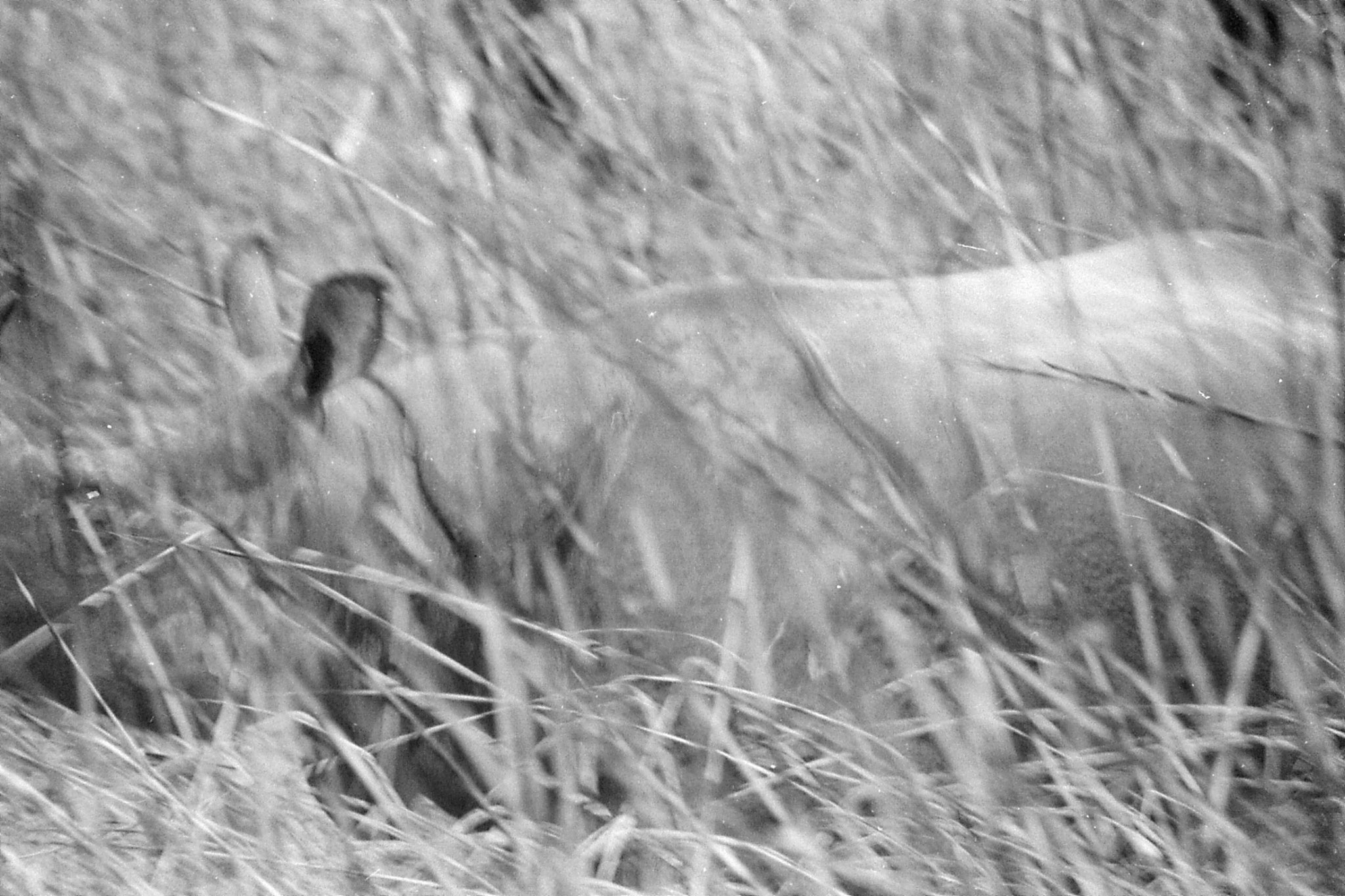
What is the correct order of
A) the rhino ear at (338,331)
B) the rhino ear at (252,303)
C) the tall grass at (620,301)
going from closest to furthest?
the tall grass at (620,301) < the rhino ear at (338,331) < the rhino ear at (252,303)

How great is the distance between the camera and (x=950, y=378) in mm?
1174

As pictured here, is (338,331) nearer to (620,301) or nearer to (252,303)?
(252,303)

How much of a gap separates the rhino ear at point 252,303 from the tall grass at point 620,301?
2.0 inches

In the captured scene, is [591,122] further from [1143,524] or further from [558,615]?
[1143,524]

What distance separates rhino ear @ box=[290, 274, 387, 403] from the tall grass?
8 centimetres

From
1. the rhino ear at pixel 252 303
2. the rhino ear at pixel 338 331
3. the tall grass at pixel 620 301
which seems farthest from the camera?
the rhino ear at pixel 252 303

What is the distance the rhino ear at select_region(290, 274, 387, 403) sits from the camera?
137 centimetres

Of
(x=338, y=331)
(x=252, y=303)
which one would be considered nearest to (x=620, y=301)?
(x=338, y=331)

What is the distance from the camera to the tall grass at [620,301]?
3.33ft

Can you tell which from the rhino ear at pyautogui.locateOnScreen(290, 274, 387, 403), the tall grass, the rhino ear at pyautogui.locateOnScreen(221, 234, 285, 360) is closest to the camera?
the tall grass

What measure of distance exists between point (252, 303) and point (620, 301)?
441mm

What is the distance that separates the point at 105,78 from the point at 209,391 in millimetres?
602

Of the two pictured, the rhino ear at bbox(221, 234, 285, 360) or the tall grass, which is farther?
the rhino ear at bbox(221, 234, 285, 360)

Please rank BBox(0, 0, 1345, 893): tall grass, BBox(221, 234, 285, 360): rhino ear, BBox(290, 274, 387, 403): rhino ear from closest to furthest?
1. BBox(0, 0, 1345, 893): tall grass
2. BBox(290, 274, 387, 403): rhino ear
3. BBox(221, 234, 285, 360): rhino ear
